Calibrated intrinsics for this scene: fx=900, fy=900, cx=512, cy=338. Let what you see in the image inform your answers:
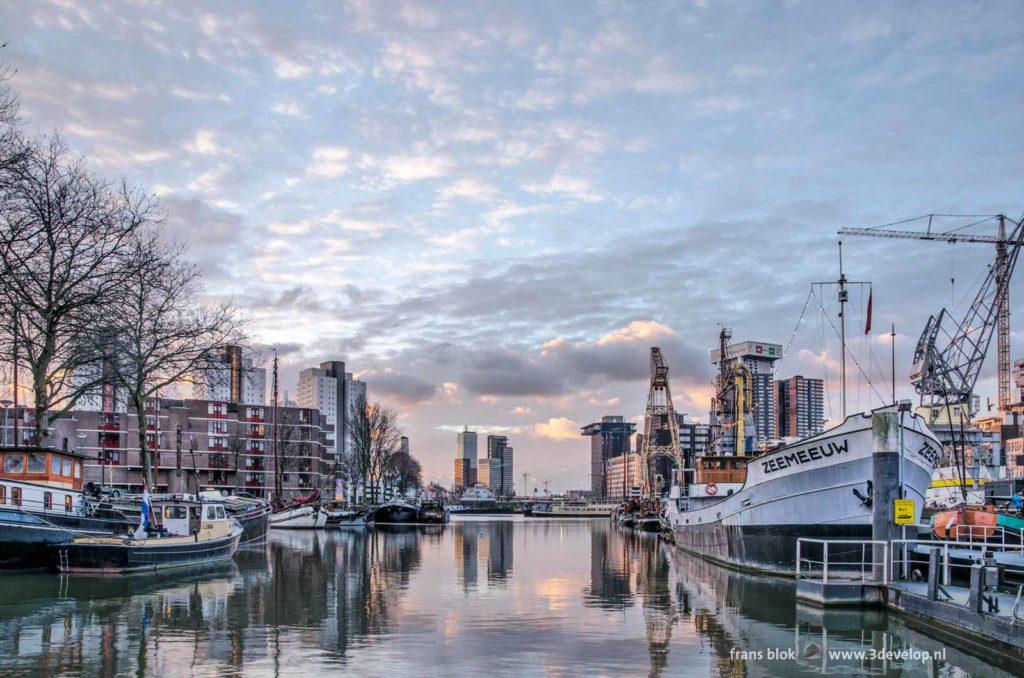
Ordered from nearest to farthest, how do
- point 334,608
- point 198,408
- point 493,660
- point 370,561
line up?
point 493,660
point 334,608
point 370,561
point 198,408

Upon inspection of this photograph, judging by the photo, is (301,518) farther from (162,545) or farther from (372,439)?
(162,545)

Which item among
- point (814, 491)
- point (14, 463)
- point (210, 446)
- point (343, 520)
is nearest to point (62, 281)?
point (14, 463)

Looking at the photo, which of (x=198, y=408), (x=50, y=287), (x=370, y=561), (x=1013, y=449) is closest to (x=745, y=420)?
(x=370, y=561)

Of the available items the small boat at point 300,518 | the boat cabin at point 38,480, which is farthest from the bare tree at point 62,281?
the small boat at point 300,518

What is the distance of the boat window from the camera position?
37031mm

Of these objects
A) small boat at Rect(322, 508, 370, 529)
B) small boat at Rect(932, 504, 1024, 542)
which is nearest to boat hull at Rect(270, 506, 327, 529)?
small boat at Rect(322, 508, 370, 529)

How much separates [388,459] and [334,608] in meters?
119

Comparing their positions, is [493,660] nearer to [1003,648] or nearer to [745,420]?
[1003,648]

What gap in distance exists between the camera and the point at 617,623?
2220 cm

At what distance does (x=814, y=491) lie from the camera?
3228 centimetres

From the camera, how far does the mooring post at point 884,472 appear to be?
2809cm

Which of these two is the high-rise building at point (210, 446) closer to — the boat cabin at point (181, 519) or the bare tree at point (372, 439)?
the bare tree at point (372, 439)

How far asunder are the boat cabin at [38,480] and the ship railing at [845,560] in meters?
29.1

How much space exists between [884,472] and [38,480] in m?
32.8
